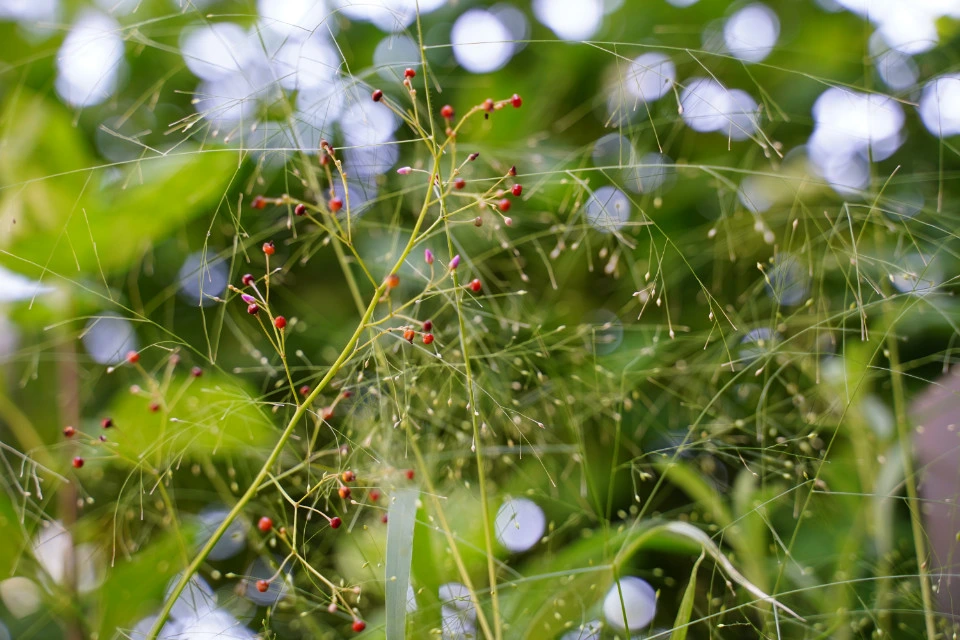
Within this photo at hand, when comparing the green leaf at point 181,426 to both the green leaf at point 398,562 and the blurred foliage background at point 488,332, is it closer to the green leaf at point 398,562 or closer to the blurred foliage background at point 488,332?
the blurred foliage background at point 488,332

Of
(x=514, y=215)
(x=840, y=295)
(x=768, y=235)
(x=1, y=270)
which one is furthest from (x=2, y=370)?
(x=840, y=295)

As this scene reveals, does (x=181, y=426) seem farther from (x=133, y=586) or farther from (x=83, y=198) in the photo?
(x=83, y=198)

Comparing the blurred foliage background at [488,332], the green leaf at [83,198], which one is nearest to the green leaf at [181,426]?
the blurred foliage background at [488,332]

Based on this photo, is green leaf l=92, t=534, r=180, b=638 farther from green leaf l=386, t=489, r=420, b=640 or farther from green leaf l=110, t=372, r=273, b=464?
green leaf l=386, t=489, r=420, b=640

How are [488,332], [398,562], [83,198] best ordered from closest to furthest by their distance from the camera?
[398,562], [488,332], [83,198]

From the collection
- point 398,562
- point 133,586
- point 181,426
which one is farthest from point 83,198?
point 398,562

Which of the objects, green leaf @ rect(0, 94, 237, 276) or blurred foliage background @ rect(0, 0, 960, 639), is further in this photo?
green leaf @ rect(0, 94, 237, 276)

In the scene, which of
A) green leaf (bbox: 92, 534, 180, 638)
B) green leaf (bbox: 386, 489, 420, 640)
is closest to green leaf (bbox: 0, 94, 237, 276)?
green leaf (bbox: 92, 534, 180, 638)

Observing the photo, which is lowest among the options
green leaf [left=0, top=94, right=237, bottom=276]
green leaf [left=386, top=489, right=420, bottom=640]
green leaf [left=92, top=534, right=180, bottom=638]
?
green leaf [left=92, top=534, right=180, bottom=638]

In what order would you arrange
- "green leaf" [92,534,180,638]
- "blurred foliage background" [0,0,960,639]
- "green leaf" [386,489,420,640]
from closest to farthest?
"green leaf" [386,489,420,640] < "blurred foliage background" [0,0,960,639] < "green leaf" [92,534,180,638]
